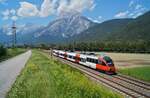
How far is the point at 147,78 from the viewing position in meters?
33.3

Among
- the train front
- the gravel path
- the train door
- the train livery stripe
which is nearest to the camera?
the gravel path

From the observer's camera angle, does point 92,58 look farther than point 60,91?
Yes

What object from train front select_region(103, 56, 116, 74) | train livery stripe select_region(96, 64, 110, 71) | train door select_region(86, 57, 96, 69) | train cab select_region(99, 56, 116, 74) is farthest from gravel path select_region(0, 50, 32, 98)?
train front select_region(103, 56, 116, 74)

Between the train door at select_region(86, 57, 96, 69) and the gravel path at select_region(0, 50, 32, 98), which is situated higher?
the train door at select_region(86, 57, 96, 69)

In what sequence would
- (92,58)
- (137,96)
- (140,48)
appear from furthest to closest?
1. (140,48)
2. (92,58)
3. (137,96)

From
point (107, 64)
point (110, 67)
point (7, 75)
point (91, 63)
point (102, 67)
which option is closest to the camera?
point (7, 75)

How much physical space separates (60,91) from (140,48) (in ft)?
402

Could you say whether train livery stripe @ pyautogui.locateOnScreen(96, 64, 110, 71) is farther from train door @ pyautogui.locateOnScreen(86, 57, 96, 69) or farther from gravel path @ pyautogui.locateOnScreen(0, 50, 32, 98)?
gravel path @ pyautogui.locateOnScreen(0, 50, 32, 98)

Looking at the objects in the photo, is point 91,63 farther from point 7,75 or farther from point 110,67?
point 7,75

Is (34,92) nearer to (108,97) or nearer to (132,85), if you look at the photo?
(108,97)

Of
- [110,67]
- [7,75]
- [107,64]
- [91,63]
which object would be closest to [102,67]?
[107,64]

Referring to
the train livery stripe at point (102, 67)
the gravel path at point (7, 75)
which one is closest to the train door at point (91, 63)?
the train livery stripe at point (102, 67)

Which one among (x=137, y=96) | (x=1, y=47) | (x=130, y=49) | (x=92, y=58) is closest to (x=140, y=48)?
(x=130, y=49)

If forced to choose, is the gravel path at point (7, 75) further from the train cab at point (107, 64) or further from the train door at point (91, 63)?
the train cab at point (107, 64)
